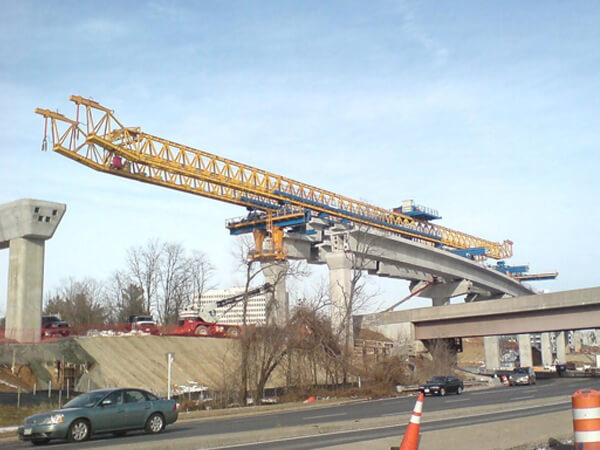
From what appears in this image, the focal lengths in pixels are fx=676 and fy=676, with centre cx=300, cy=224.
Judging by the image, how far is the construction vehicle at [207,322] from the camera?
5475 centimetres

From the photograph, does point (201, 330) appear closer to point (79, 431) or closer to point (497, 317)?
point (497, 317)

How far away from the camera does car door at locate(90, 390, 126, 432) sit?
18.2 m

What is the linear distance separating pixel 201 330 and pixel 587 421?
156ft

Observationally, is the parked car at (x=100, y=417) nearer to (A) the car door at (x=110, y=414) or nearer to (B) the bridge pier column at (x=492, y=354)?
(A) the car door at (x=110, y=414)

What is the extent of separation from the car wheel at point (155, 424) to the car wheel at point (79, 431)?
6.93 ft

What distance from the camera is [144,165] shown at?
53625 mm

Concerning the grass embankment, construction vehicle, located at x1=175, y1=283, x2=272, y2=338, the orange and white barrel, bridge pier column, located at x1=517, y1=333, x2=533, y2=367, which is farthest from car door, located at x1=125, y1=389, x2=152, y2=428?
bridge pier column, located at x1=517, y1=333, x2=533, y2=367

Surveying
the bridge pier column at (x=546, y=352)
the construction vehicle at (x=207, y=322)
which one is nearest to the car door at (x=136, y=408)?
the construction vehicle at (x=207, y=322)

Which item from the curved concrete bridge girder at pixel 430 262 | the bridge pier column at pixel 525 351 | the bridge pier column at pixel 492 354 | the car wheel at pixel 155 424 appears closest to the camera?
the car wheel at pixel 155 424

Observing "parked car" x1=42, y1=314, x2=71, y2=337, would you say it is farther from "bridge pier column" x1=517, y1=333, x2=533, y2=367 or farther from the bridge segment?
"bridge pier column" x1=517, y1=333, x2=533, y2=367

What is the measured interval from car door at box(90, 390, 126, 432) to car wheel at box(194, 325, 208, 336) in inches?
1398

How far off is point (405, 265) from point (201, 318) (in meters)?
24.7

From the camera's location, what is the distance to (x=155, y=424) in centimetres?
1978

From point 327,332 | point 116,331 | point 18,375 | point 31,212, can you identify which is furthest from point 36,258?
point 327,332
